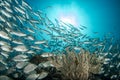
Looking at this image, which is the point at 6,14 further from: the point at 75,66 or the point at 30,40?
the point at 75,66

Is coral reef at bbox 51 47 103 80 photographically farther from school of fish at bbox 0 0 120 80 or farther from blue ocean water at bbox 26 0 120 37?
blue ocean water at bbox 26 0 120 37

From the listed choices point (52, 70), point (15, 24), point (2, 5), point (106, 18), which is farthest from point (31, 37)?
point (106, 18)

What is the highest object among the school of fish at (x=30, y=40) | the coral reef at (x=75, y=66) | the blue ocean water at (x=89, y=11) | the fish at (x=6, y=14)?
the blue ocean water at (x=89, y=11)

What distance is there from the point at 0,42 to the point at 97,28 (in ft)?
113

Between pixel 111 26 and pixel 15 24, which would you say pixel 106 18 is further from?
pixel 15 24

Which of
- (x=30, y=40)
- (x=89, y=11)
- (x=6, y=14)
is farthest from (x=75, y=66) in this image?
(x=89, y=11)

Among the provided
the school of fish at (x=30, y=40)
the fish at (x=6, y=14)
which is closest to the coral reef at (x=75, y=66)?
the school of fish at (x=30, y=40)

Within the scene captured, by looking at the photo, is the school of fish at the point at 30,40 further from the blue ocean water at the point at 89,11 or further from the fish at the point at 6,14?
the blue ocean water at the point at 89,11

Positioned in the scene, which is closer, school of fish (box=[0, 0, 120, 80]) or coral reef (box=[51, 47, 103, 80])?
coral reef (box=[51, 47, 103, 80])

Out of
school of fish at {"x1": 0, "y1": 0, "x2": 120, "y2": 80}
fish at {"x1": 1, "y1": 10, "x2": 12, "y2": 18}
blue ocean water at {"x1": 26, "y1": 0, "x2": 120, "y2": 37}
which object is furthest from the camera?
blue ocean water at {"x1": 26, "y1": 0, "x2": 120, "y2": 37}

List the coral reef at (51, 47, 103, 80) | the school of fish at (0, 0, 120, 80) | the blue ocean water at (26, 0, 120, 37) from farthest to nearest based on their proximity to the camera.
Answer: the blue ocean water at (26, 0, 120, 37) < the school of fish at (0, 0, 120, 80) < the coral reef at (51, 47, 103, 80)

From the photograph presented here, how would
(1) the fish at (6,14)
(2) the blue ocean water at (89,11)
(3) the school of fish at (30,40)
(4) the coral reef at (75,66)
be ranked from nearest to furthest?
(4) the coral reef at (75,66), (3) the school of fish at (30,40), (1) the fish at (6,14), (2) the blue ocean water at (89,11)

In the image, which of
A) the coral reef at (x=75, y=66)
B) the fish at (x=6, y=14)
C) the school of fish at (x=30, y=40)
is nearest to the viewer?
the coral reef at (x=75, y=66)

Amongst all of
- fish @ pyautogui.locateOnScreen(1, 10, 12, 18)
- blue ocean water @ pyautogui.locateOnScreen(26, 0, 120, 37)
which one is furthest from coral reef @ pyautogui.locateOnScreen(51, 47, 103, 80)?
blue ocean water @ pyautogui.locateOnScreen(26, 0, 120, 37)
